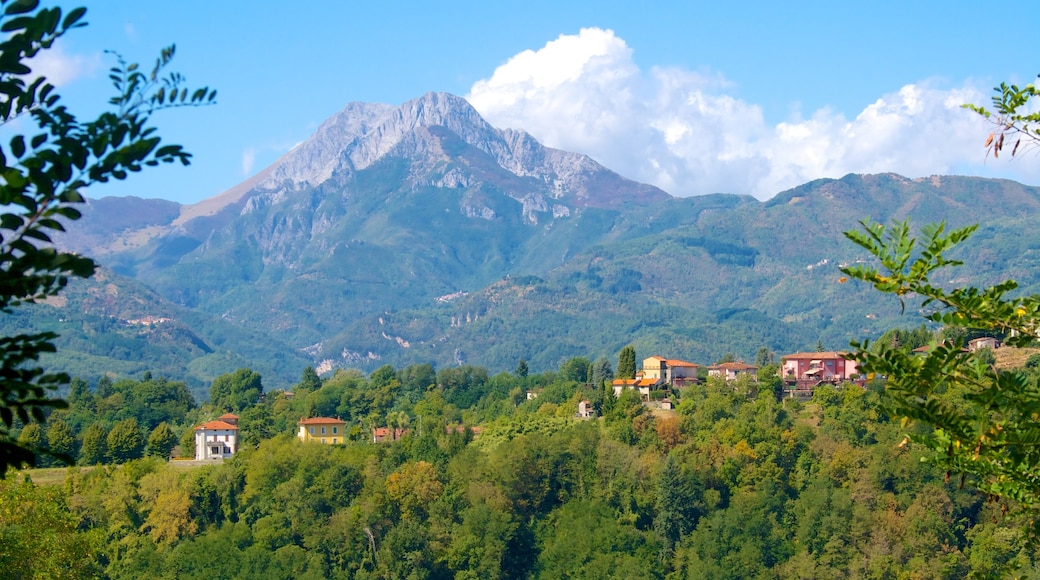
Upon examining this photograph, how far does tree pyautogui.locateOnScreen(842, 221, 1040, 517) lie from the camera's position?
34.5 ft

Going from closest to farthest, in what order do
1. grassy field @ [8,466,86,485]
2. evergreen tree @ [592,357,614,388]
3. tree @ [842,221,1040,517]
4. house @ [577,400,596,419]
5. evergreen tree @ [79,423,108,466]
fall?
tree @ [842,221,1040,517] → grassy field @ [8,466,86,485] → evergreen tree @ [79,423,108,466] → house @ [577,400,596,419] → evergreen tree @ [592,357,614,388]

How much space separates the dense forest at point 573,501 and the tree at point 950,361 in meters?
56.4

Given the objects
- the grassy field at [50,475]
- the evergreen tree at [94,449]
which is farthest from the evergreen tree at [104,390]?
the grassy field at [50,475]

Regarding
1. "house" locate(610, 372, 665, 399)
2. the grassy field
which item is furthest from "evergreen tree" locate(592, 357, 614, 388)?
the grassy field

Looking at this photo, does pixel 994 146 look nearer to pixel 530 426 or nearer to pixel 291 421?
pixel 530 426

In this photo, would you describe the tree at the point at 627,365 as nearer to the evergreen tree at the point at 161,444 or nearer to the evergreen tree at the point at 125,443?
the evergreen tree at the point at 161,444

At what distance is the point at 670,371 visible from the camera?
11269 cm

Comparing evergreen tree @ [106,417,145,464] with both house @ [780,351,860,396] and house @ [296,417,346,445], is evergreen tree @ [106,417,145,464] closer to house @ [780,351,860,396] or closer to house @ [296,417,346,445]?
house @ [296,417,346,445]

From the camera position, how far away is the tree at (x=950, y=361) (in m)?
10.5

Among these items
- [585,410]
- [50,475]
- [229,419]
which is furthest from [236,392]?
[585,410]

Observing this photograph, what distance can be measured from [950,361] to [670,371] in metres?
102

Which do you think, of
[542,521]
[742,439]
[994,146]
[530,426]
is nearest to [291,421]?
[530,426]

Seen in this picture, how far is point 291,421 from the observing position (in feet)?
386

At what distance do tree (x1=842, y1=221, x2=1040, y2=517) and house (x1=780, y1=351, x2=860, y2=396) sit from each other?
90981 millimetres
